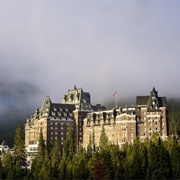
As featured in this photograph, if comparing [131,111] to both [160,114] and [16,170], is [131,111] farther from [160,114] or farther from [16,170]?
[16,170]

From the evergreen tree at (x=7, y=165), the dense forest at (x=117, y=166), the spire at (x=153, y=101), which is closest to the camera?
the dense forest at (x=117, y=166)

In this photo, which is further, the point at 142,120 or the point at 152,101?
the point at 152,101

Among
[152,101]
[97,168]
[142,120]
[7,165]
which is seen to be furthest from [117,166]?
[152,101]

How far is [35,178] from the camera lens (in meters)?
138

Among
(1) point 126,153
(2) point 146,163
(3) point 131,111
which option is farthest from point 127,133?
(2) point 146,163

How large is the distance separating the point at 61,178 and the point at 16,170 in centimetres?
1837

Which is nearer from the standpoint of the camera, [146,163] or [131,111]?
[146,163]

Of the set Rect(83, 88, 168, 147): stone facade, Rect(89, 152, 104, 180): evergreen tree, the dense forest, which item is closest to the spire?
Rect(83, 88, 168, 147): stone facade

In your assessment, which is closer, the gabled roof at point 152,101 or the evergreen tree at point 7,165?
the evergreen tree at point 7,165

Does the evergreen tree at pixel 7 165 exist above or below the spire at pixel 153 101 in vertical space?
below

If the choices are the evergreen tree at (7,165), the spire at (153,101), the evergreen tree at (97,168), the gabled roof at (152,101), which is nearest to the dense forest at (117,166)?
the evergreen tree at (97,168)

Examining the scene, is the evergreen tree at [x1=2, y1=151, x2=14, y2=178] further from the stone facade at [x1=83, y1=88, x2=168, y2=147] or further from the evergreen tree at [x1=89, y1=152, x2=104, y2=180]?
the stone facade at [x1=83, y1=88, x2=168, y2=147]

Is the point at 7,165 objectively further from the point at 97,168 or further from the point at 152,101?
the point at 152,101

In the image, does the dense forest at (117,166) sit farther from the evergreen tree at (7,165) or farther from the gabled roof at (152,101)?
the gabled roof at (152,101)
